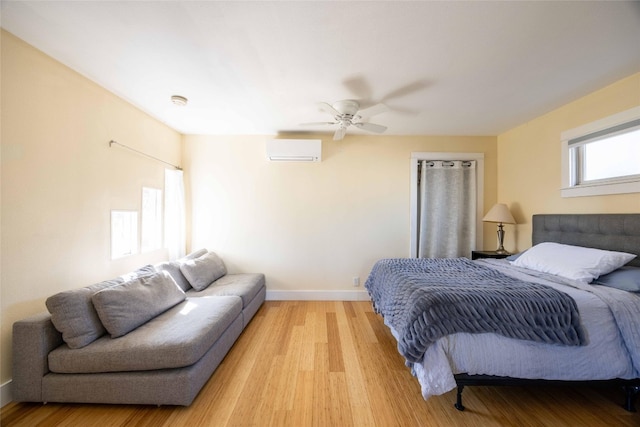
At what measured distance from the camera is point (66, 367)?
5.37 feet

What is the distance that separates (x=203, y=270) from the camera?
3.07 meters

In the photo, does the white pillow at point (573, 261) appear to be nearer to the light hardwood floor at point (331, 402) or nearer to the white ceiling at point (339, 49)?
the light hardwood floor at point (331, 402)

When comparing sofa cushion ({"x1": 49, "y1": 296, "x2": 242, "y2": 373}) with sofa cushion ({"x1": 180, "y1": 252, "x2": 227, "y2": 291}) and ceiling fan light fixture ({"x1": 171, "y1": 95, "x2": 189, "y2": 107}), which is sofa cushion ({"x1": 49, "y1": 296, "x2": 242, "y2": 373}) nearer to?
sofa cushion ({"x1": 180, "y1": 252, "x2": 227, "y2": 291})

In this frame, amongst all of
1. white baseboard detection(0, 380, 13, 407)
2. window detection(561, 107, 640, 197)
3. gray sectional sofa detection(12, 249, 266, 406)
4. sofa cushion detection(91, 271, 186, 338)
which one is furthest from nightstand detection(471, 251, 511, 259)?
white baseboard detection(0, 380, 13, 407)

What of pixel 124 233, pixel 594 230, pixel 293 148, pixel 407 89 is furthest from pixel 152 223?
pixel 594 230

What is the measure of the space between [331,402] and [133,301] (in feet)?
5.44

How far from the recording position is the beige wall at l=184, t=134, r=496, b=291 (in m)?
3.72

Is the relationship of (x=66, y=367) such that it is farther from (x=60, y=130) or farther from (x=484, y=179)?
(x=484, y=179)

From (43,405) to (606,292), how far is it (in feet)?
12.8

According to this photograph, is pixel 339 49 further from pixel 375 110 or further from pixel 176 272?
pixel 176 272

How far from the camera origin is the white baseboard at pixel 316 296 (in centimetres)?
373

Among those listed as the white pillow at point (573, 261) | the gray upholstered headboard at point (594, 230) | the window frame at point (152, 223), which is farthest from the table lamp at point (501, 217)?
the window frame at point (152, 223)

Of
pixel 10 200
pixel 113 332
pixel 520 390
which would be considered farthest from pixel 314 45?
pixel 520 390

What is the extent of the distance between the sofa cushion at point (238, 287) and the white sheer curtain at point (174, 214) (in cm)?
80
